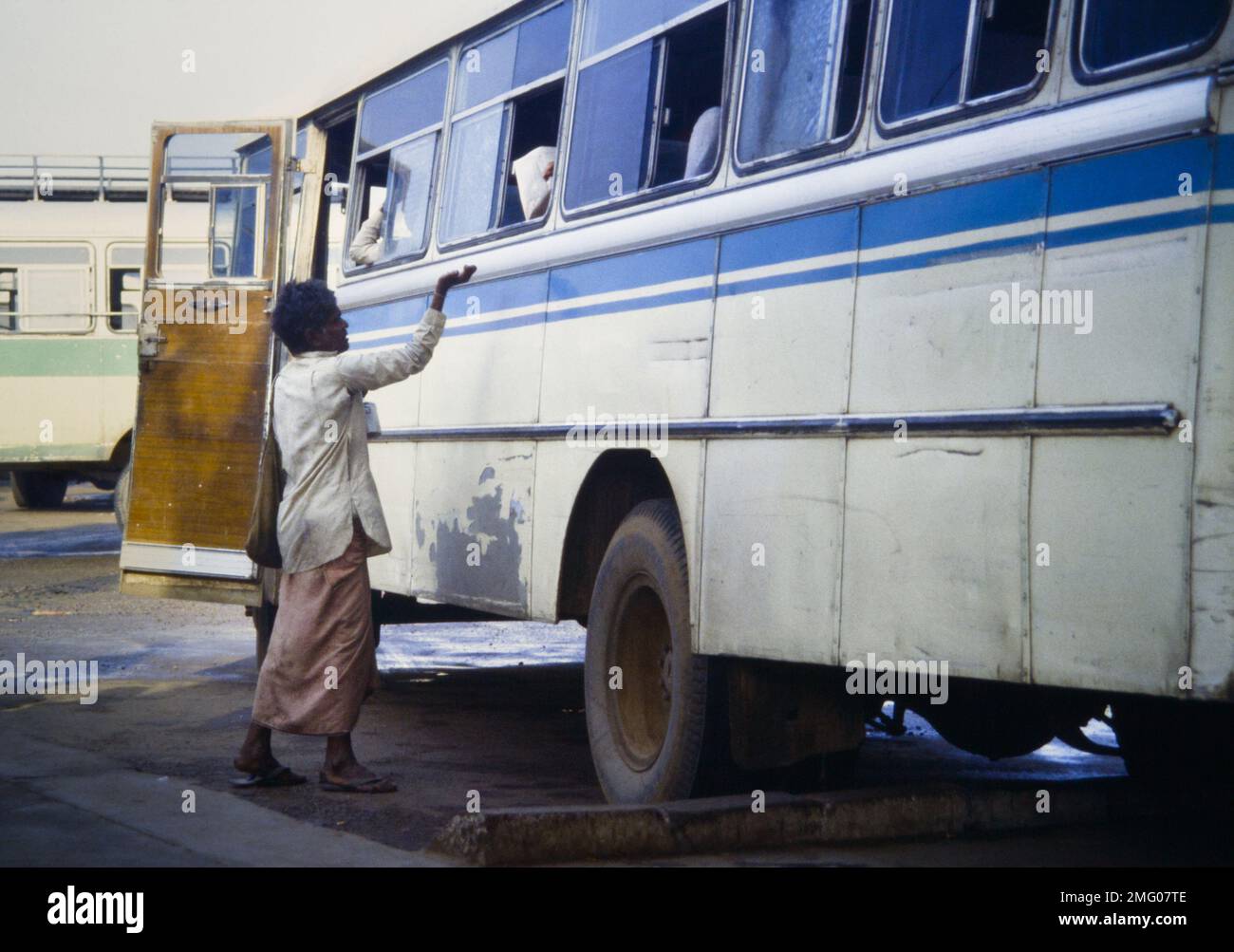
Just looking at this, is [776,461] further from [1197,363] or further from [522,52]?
[522,52]

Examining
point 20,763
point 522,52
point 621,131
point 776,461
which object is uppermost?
point 522,52

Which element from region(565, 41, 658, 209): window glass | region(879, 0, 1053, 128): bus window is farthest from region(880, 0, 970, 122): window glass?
region(565, 41, 658, 209): window glass

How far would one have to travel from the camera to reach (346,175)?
30.3 feet

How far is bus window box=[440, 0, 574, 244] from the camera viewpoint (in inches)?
265

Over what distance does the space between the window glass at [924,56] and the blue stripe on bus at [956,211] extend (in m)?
0.27

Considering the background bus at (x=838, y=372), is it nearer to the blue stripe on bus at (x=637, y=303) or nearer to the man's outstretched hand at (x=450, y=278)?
the blue stripe on bus at (x=637, y=303)

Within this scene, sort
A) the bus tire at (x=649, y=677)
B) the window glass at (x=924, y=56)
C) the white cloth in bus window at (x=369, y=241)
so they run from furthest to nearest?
1. the white cloth in bus window at (x=369, y=241)
2. the bus tire at (x=649, y=677)
3. the window glass at (x=924, y=56)

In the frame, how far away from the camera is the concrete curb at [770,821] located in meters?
4.76

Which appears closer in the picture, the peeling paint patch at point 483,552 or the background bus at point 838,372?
the background bus at point 838,372

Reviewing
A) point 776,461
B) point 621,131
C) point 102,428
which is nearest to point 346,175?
point 621,131

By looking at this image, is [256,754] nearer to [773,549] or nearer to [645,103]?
[773,549]

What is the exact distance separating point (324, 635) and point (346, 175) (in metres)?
3.82

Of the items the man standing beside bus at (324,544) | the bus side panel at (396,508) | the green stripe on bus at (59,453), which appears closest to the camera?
the man standing beside bus at (324,544)

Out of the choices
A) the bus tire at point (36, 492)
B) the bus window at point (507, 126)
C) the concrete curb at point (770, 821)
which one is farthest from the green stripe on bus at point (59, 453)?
the concrete curb at point (770, 821)
